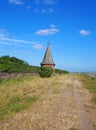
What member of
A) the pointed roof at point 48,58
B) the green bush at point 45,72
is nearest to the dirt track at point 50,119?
the green bush at point 45,72

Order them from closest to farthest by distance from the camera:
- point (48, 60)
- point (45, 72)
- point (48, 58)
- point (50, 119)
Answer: point (50, 119) < point (45, 72) < point (48, 60) < point (48, 58)

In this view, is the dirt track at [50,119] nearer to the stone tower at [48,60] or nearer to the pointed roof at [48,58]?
the stone tower at [48,60]

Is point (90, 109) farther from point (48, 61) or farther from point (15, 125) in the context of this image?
point (48, 61)

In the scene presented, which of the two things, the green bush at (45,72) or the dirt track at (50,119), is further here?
the green bush at (45,72)

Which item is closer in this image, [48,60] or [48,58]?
[48,60]

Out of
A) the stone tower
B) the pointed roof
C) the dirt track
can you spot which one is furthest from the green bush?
the dirt track

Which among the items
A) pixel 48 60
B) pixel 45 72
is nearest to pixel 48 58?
pixel 48 60

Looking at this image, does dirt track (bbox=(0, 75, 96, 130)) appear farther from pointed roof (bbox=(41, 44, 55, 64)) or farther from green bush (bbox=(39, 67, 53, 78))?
pointed roof (bbox=(41, 44, 55, 64))

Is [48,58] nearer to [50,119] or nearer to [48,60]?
[48,60]

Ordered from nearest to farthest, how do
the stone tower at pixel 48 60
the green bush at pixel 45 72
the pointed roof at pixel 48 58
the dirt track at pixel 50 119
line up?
the dirt track at pixel 50 119
the green bush at pixel 45 72
the stone tower at pixel 48 60
the pointed roof at pixel 48 58

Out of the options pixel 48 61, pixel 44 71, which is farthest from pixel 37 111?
pixel 48 61

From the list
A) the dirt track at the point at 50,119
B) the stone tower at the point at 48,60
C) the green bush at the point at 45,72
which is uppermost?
the stone tower at the point at 48,60

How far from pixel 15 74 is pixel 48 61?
1317 inches

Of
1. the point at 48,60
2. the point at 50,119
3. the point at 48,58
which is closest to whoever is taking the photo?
the point at 50,119
